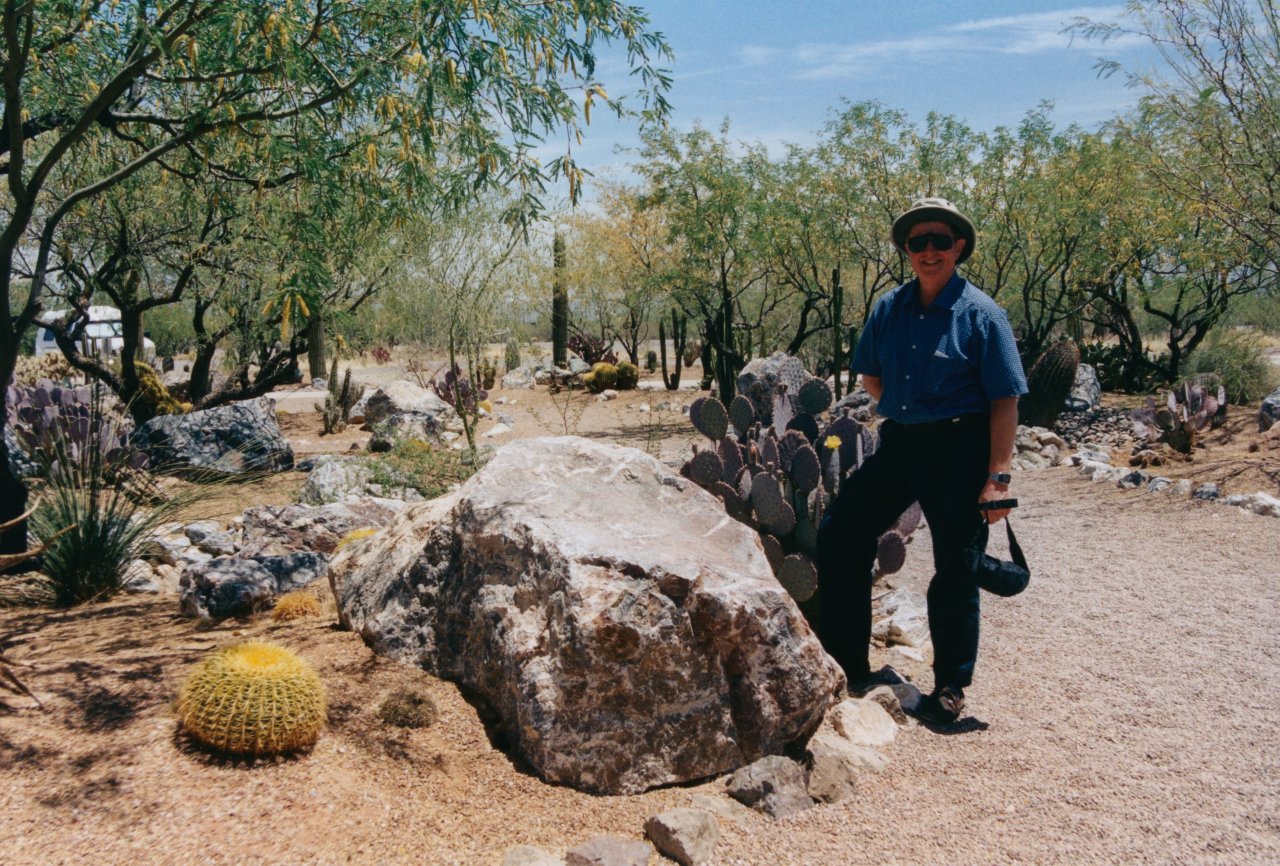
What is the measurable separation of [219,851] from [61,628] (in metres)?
2.32

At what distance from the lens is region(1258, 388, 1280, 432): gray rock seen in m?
11.3

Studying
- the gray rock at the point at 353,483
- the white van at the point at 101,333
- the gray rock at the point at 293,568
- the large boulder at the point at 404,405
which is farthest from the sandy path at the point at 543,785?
the large boulder at the point at 404,405

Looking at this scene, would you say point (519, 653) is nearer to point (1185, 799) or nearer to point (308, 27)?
point (1185, 799)

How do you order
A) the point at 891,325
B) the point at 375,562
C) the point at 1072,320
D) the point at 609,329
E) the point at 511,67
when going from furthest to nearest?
the point at 609,329
the point at 1072,320
the point at 511,67
the point at 375,562
the point at 891,325

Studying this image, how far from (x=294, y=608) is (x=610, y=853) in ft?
8.15

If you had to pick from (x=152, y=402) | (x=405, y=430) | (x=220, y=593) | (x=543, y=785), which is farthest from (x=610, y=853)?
(x=152, y=402)

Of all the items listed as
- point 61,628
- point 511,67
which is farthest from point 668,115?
point 61,628

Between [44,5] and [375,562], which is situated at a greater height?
[44,5]

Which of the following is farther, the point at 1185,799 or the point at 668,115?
the point at 668,115

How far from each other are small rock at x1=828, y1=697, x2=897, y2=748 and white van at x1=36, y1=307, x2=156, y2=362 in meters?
10.8

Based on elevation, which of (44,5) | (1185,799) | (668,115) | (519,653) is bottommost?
(1185,799)

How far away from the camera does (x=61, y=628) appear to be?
4.62 metres

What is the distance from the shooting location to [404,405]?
15.0 m

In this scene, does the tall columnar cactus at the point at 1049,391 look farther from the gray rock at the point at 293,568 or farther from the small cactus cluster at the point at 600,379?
the small cactus cluster at the point at 600,379
